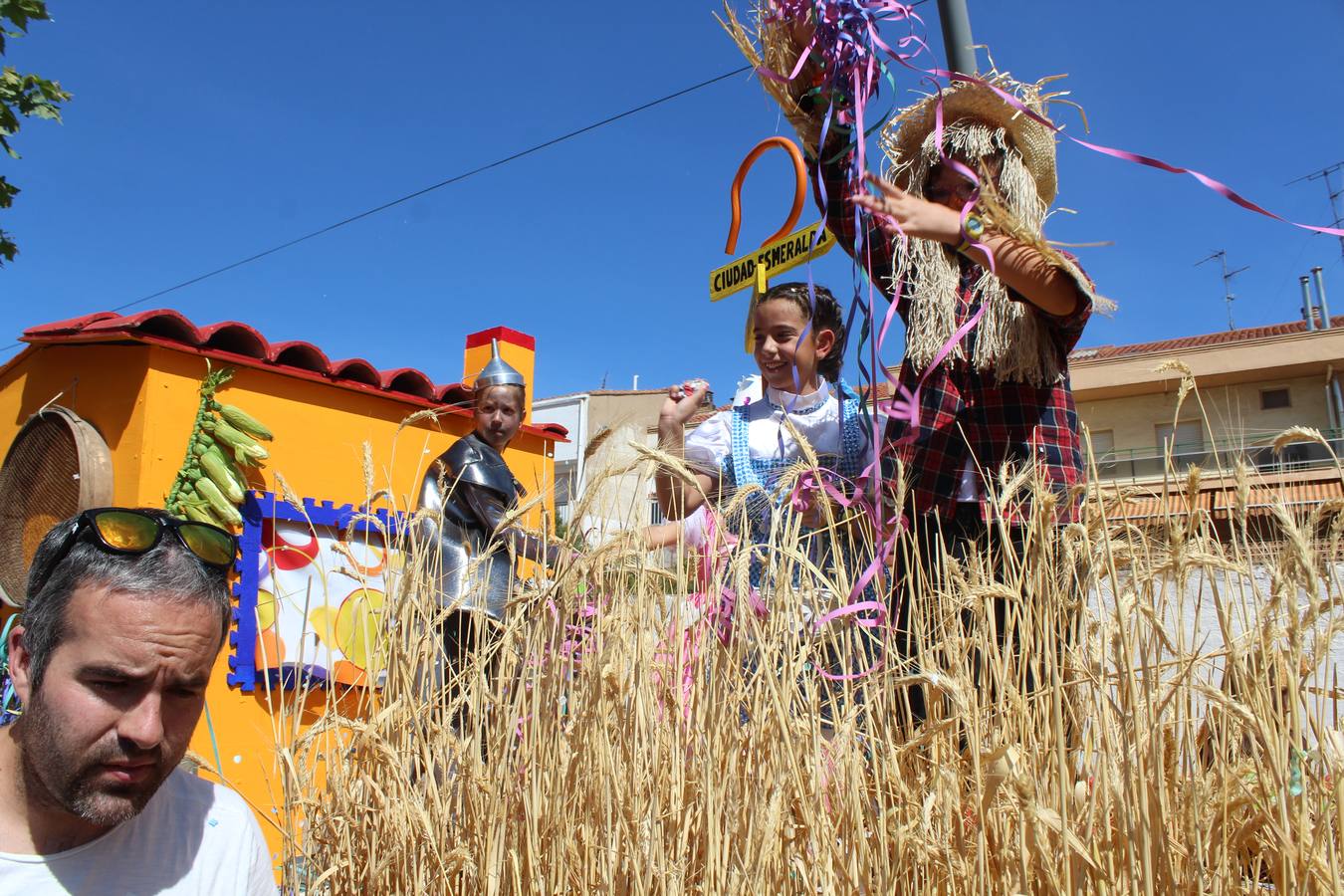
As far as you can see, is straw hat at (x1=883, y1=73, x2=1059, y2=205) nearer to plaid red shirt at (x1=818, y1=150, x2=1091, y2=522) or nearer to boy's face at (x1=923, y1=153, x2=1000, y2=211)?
boy's face at (x1=923, y1=153, x2=1000, y2=211)

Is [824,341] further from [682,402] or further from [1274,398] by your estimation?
[1274,398]

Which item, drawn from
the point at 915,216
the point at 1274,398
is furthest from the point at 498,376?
the point at 1274,398

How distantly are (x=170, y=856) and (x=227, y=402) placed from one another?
9.38ft

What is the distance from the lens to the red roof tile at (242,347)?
3.43m

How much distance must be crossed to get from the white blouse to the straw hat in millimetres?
528

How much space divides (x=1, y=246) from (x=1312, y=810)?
5.69 m

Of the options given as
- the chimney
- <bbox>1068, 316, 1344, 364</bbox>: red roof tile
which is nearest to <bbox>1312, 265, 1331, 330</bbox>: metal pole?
<bbox>1068, 316, 1344, 364</bbox>: red roof tile

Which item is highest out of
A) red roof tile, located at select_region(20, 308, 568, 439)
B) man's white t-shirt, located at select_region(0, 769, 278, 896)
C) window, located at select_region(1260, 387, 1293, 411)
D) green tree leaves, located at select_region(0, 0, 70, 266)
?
window, located at select_region(1260, 387, 1293, 411)

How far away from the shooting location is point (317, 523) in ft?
12.8

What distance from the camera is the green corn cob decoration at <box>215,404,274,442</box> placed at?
3629mm

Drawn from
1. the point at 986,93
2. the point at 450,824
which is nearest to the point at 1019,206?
the point at 986,93

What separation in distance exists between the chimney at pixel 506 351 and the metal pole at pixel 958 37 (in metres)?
3.49

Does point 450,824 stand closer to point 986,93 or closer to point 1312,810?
point 1312,810

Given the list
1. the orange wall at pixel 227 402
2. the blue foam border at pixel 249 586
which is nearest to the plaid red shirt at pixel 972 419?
the orange wall at pixel 227 402
